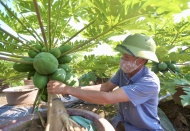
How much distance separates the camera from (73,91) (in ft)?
5.41

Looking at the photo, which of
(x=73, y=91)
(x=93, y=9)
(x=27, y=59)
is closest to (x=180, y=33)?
(x=93, y=9)

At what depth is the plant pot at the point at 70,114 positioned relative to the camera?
147 cm

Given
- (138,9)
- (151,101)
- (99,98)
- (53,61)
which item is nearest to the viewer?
(138,9)

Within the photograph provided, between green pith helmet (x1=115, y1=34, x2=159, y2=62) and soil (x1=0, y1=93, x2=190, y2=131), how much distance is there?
156 centimetres

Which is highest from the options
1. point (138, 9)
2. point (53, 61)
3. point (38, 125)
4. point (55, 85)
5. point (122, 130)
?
point (138, 9)

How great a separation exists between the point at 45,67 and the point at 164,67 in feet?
6.87

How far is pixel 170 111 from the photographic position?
353 cm

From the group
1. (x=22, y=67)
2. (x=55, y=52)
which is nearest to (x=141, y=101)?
→ (x=55, y=52)

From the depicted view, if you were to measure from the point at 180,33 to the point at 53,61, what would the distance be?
205 centimetres

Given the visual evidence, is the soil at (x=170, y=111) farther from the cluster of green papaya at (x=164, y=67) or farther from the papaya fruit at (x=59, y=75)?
the papaya fruit at (x=59, y=75)

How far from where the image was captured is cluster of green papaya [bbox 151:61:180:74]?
3.11 meters

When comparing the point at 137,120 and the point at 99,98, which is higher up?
the point at 99,98

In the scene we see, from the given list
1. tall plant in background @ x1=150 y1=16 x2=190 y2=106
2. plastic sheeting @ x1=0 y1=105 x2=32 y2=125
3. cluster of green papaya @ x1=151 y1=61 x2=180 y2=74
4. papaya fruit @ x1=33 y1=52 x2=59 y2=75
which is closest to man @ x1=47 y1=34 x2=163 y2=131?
papaya fruit @ x1=33 y1=52 x2=59 y2=75

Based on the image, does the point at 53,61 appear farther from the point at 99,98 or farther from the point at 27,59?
the point at 99,98
